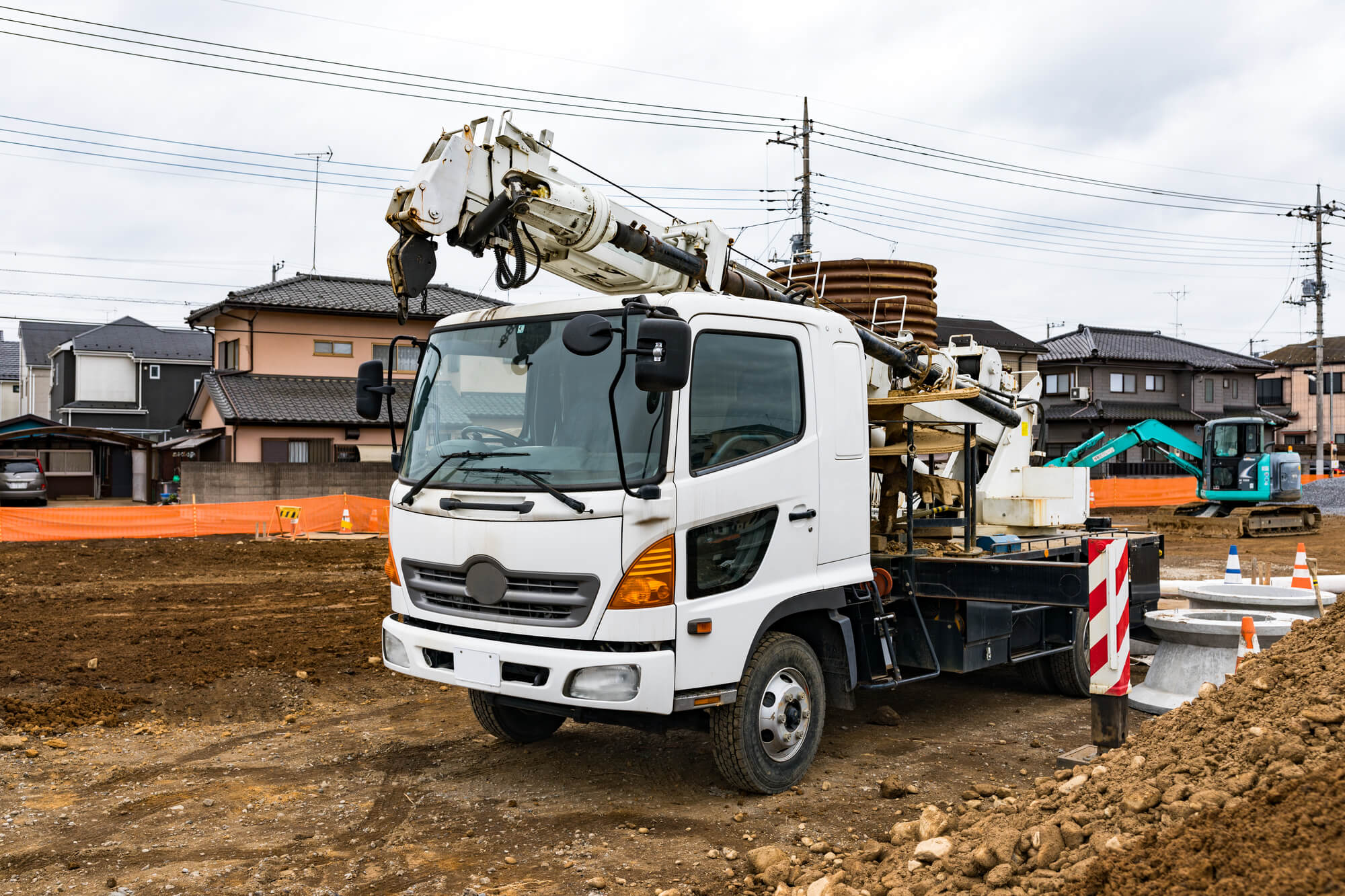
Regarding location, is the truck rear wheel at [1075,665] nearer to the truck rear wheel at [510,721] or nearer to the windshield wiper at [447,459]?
the truck rear wheel at [510,721]

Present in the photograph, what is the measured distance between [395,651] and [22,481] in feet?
101

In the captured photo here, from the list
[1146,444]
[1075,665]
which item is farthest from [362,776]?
[1146,444]

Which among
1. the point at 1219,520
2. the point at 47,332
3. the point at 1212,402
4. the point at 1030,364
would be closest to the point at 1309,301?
the point at 1212,402

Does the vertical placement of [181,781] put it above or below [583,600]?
below

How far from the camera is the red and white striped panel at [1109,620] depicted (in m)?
5.35

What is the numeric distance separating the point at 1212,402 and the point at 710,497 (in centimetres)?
4975

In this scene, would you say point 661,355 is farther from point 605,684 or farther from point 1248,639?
point 1248,639

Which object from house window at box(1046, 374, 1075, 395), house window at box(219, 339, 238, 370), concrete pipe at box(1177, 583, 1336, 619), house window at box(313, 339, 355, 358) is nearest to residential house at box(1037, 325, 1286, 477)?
house window at box(1046, 374, 1075, 395)

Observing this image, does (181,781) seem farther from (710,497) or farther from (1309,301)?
(1309,301)

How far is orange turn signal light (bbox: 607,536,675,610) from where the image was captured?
15.3 ft

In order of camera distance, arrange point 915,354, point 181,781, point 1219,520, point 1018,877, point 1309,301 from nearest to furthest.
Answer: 1. point 1018,877
2. point 181,781
3. point 915,354
4. point 1219,520
5. point 1309,301

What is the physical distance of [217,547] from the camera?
1845 centimetres

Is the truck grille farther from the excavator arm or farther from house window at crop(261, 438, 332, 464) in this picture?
house window at crop(261, 438, 332, 464)

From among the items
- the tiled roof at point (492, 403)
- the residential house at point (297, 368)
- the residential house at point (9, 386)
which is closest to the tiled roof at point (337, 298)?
the residential house at point (297, 368)
